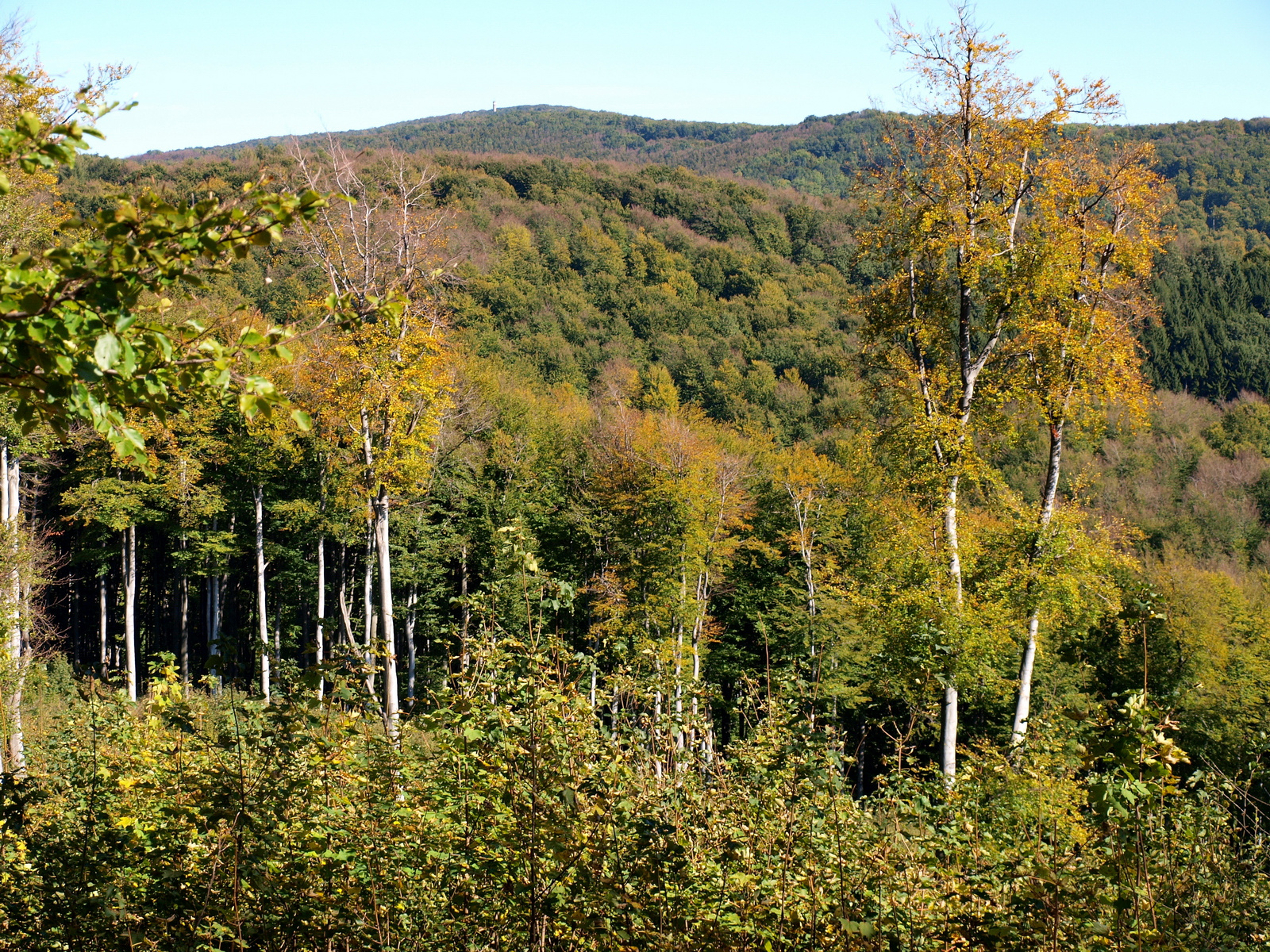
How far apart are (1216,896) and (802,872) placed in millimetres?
1703

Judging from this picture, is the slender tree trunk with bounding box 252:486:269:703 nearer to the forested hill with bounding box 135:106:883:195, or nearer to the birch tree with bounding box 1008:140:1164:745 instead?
the birch tree with bounding box 1008:140:1164:745

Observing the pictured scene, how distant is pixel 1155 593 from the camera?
177 inches

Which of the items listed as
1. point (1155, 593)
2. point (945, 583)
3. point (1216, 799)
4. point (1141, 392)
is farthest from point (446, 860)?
point (1141, 392)

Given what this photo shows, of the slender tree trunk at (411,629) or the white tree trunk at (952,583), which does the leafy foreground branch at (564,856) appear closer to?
the white tree trunk at (952,583)

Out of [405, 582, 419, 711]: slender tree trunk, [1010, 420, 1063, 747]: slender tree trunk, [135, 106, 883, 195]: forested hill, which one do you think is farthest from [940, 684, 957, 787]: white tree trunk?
[135, 106, 883, 195]: forested hill

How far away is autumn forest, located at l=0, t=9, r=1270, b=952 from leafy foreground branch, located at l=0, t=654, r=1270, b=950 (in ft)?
0.10

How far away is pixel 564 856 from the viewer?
2.94 metres

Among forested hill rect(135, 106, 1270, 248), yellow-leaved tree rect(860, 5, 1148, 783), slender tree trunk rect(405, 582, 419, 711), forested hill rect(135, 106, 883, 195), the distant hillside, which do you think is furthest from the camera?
forested hill rect(135, 106, 883, 195)

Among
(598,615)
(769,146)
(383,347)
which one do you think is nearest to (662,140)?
(769,146)

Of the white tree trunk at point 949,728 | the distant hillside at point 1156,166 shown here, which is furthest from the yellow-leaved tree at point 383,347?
the white tree trunk at point 949,728

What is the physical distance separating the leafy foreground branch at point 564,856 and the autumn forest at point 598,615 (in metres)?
0.03

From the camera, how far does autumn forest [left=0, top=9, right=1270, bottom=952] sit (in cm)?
309

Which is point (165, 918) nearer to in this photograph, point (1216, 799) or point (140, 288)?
point (140, 288)

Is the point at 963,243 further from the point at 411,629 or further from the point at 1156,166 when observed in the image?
the point at 1156,166
